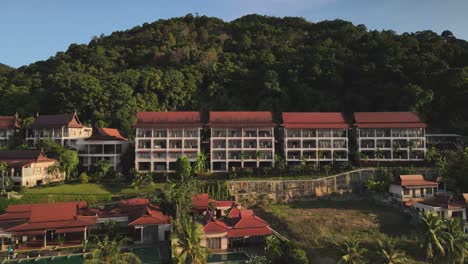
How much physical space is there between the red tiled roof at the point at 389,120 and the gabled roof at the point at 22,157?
45356 millimetres

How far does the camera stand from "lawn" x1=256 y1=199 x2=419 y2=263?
31.3 m

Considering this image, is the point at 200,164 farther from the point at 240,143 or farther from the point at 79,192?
the point at 79,192

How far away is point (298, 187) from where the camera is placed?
4900 centimetres

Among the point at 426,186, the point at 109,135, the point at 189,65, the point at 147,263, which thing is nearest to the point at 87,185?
the point at 109,135

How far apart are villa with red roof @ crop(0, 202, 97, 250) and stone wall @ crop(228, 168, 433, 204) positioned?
19.2m

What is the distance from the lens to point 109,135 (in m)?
57.2

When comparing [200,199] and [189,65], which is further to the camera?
[189,65]

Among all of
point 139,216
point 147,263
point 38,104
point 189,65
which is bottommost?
point 147,263

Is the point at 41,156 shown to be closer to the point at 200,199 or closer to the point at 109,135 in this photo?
the point at 109,135

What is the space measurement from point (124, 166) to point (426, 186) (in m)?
41.3

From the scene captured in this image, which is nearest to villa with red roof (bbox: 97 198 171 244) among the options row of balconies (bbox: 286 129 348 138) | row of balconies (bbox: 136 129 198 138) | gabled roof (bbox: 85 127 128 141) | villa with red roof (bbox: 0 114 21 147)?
row of balconies (bbox: 136 129 198 138)

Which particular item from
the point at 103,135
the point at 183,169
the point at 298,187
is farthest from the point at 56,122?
the point at 298,187

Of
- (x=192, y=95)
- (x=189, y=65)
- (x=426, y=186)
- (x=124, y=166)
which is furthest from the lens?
(x=189, y=65)

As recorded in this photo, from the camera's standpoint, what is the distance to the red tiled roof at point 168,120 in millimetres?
55156
